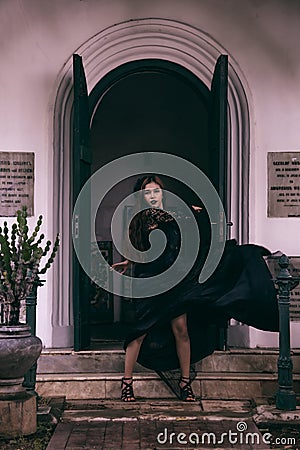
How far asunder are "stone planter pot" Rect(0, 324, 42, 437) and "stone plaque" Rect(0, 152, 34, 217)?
88.1 inches

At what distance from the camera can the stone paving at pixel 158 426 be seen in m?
5.69

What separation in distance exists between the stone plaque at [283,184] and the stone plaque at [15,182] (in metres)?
2.33

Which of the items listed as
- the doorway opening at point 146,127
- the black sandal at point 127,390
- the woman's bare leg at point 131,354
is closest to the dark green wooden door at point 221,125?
the woman's bare leg at point 131,354

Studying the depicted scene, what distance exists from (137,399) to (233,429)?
130 cm

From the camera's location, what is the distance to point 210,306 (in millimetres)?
6840

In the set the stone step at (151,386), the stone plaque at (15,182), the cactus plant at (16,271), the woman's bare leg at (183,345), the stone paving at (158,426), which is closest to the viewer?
the stone paving at (158,426)

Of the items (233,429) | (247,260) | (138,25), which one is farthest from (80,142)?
(233,429)

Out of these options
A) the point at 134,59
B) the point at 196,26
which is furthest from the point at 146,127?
the point at 196,26

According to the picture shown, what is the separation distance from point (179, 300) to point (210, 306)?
0.89 ft

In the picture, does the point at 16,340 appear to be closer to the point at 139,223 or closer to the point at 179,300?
the point at 179,300

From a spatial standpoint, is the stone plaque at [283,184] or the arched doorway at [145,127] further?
the arched doorway at [145,127]

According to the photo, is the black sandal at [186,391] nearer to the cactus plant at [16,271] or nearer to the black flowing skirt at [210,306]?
the black flowing skirt at [210,306]

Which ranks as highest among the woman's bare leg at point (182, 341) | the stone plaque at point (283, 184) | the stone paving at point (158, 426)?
the stone plaque at point (283, 184)

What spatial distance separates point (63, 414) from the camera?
6.58 metres
